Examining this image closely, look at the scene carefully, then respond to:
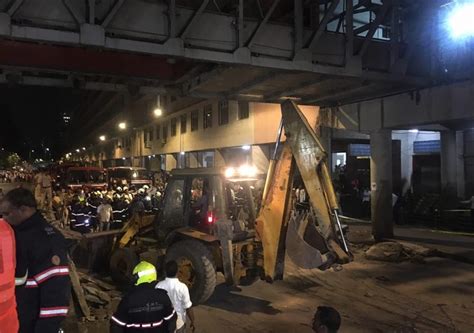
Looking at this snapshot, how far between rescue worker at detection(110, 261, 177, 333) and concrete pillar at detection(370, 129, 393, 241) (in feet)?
42.3

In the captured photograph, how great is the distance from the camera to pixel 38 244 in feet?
9.91

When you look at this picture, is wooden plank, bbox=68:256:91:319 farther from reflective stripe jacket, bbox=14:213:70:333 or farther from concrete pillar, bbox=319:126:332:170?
concrete pillar, bbox=319:126:332:170

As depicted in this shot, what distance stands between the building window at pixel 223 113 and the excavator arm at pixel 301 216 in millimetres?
19474

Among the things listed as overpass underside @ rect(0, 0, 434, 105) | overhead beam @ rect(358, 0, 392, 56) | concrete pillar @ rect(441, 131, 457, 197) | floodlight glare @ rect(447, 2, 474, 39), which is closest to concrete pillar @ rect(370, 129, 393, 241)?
overpass underside @ rect(0, 0, 434, 105)

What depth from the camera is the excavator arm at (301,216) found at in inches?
288

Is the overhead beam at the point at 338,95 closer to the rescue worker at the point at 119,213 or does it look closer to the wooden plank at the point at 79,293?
the rescue worker at the point at 119,213

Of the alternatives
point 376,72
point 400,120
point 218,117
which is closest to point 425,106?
point 400,120

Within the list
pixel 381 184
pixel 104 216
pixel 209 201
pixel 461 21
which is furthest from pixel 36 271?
pixel 381 184

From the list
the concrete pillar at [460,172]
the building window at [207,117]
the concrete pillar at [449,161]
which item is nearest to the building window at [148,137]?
the building window at [207,117]

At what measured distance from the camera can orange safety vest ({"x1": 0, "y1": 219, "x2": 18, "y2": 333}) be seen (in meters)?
2.53

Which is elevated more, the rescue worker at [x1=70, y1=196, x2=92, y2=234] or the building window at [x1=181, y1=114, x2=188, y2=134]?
the building window at [x1=181, y1=114, x2=188, y2=134]

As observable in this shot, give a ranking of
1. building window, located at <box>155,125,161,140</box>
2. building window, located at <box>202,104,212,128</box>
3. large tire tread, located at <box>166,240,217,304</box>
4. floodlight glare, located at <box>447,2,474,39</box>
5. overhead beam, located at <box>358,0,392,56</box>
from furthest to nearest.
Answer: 1. building window, located at <box>155,125,161,140</box>
2. building window, located at <box>202,104,212,128</box>
3. floodlight glare, located at <box>447,2,474,39</box>
4. overhead beam, located at <box>358,0,392,56</box>
5. large tire tread, located at <box>166,240,217,304</box>

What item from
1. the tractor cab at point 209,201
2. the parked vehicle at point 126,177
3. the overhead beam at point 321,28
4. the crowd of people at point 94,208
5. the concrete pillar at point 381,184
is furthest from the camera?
the parked vehicle at point 126,177

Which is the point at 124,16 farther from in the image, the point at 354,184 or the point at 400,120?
the point at 354,184
